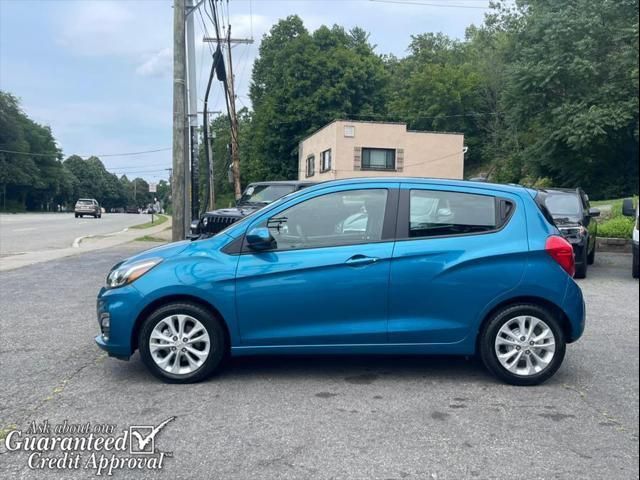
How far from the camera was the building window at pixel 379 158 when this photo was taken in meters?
34.9

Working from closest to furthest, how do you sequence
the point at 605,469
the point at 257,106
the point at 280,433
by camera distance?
the point at 605,469 < the point at 280,433 < the point at 257,106

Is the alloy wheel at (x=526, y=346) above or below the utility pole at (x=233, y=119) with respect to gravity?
below

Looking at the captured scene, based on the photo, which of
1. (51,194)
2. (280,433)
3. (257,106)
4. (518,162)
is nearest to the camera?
(280,433)

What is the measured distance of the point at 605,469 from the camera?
3.58 meters

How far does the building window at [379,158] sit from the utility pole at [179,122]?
774 inches

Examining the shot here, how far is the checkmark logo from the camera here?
3816 mm

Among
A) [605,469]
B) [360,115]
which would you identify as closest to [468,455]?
[605,469]

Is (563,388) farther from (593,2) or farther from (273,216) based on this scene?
(593,2)

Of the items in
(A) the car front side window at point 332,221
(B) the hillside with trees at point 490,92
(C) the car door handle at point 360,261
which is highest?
(B) the hillside with trees at point 490,92

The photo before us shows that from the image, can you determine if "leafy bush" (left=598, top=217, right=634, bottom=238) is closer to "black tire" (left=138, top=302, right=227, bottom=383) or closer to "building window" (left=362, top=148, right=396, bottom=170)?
"black tire" (left=138, top=302, right=227, bottom=383)

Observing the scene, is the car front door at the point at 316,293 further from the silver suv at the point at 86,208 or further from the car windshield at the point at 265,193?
the silver suv at the point at 86,208

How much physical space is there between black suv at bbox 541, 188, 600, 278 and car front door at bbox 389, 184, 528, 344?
6236mm

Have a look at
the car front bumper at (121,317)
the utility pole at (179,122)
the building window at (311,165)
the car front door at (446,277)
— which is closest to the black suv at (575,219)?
the car front door at (446,277)

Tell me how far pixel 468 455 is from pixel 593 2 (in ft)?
99.8
